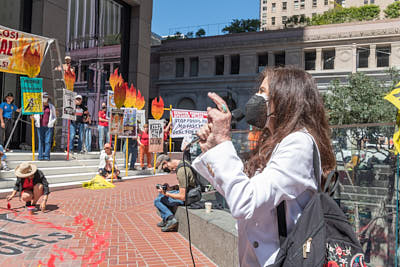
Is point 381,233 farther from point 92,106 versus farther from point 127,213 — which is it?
point 92,106

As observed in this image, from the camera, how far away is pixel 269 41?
33625 millimetres

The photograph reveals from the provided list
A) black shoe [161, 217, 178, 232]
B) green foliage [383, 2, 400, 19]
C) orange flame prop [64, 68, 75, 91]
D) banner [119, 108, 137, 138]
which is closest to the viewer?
black shoe [161, 217, 178, 232]

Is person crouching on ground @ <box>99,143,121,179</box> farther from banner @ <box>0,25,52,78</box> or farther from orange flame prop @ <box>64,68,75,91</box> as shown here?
banner @ <box>0,25,52,78</box>

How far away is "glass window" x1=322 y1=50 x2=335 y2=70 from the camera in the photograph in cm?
3247

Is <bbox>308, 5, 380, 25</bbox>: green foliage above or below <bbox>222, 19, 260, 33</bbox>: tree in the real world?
above

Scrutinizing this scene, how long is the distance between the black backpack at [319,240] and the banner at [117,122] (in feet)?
36.7

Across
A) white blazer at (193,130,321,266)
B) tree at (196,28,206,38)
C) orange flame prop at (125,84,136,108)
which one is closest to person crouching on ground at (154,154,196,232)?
white blazer at (193,130,321,266)

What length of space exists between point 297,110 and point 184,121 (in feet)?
46.1

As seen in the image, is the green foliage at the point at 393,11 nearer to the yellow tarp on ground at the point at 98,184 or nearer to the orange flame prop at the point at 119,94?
the orange flame prop at the point at 119,94

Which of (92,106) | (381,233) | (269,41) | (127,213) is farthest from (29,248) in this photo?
(269,41)

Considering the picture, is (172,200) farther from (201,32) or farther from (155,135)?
(201,32)

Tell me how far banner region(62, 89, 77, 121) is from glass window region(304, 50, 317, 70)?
87.4 feet

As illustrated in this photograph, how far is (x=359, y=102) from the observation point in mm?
23641

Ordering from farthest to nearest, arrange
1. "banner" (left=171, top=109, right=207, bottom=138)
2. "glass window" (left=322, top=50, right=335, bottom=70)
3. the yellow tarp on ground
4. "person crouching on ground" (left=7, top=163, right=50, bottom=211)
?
"glass window" (left=322, top=50, right=335, bottom=70)
"banner" (left=171, top=109, right=207, bottom=138)
the yellow tarp on ground
"person crouching on ground" (left=7, top=163, right=50, bottom=211)
